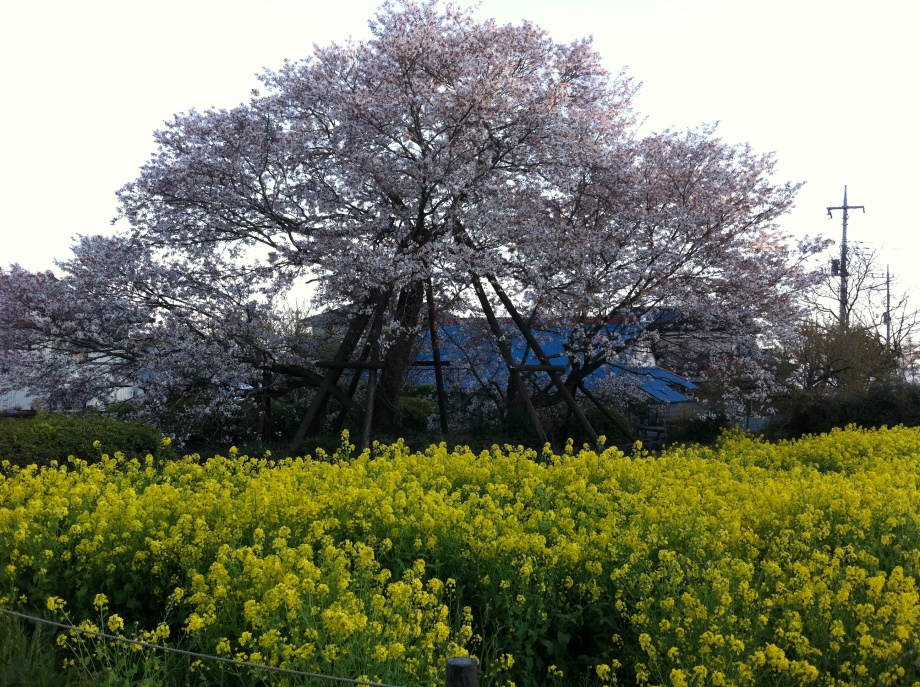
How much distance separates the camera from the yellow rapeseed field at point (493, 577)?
3721mm

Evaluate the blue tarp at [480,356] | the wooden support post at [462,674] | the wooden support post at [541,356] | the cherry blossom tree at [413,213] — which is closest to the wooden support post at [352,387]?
the cherry blossom tree at [413,213]

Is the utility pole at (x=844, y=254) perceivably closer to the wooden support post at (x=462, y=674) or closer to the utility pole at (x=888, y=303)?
the utility pole at (x=888, y=303)

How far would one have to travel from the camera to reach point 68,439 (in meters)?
8.55

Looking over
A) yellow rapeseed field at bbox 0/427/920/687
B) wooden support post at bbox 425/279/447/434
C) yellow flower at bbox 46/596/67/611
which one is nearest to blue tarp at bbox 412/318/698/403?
wooden support post at bbox 425/279/447/434

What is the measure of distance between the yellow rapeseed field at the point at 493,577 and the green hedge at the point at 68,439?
2.00 metres

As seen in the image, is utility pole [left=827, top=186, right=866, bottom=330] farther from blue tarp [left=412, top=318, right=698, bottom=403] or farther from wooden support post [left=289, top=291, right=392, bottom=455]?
wooden support post [left=289, top=291, right=392, bottom=455]

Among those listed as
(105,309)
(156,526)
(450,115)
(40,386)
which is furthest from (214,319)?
(156,526)

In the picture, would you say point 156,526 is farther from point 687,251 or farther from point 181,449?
point 687,251

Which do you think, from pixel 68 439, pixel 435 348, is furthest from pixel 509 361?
pixel 68 439

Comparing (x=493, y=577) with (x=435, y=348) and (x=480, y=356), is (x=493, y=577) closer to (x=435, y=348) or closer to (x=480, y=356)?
(x=435, y=348)

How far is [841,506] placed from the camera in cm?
577

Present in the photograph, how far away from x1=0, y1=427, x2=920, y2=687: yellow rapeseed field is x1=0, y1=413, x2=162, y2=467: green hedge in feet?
6.56

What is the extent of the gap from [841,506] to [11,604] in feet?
16.5

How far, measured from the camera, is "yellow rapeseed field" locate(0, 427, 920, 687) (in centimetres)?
372
